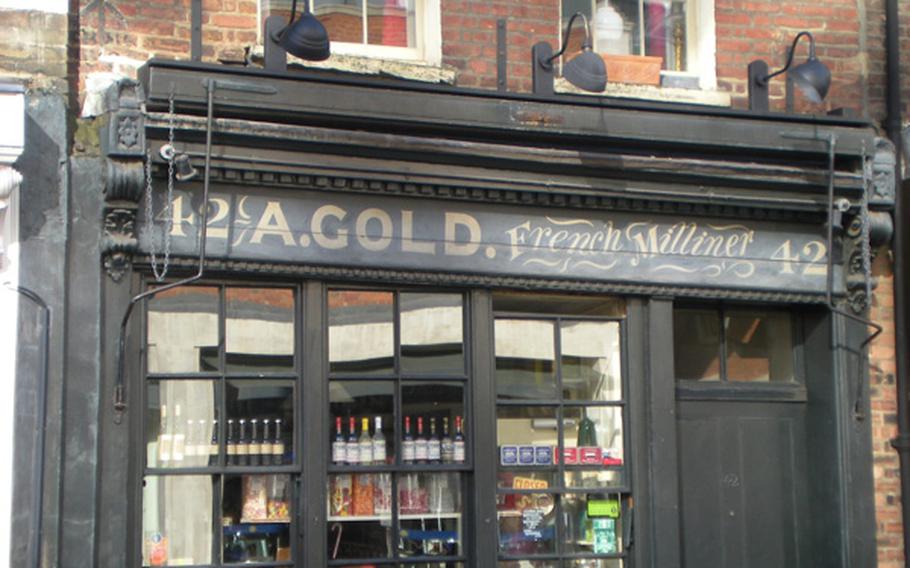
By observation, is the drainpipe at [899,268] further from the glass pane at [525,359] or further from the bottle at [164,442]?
the bottle at [164,442]

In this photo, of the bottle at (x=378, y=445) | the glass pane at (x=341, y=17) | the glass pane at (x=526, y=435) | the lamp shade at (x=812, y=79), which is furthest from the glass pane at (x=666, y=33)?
the bottle at (x=378, y=445)

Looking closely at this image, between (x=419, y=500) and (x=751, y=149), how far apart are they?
10.2 feet

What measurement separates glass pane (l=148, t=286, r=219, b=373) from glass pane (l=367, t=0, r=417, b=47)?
199 cm

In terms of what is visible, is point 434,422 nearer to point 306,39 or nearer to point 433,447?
point 433,447

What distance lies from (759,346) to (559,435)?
1720 millimetres

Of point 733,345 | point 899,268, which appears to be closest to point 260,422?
point 733,345

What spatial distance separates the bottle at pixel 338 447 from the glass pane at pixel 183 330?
0.81 meters

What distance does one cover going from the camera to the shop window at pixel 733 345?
30.9 ft

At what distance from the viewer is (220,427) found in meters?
8.08

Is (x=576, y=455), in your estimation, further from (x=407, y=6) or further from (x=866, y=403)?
(x=407, y=6)

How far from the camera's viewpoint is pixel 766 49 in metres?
9.59

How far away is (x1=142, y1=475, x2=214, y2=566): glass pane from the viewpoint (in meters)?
7.91

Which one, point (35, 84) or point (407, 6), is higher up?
point (407, 6)

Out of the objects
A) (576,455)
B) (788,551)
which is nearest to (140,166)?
(576,455)
